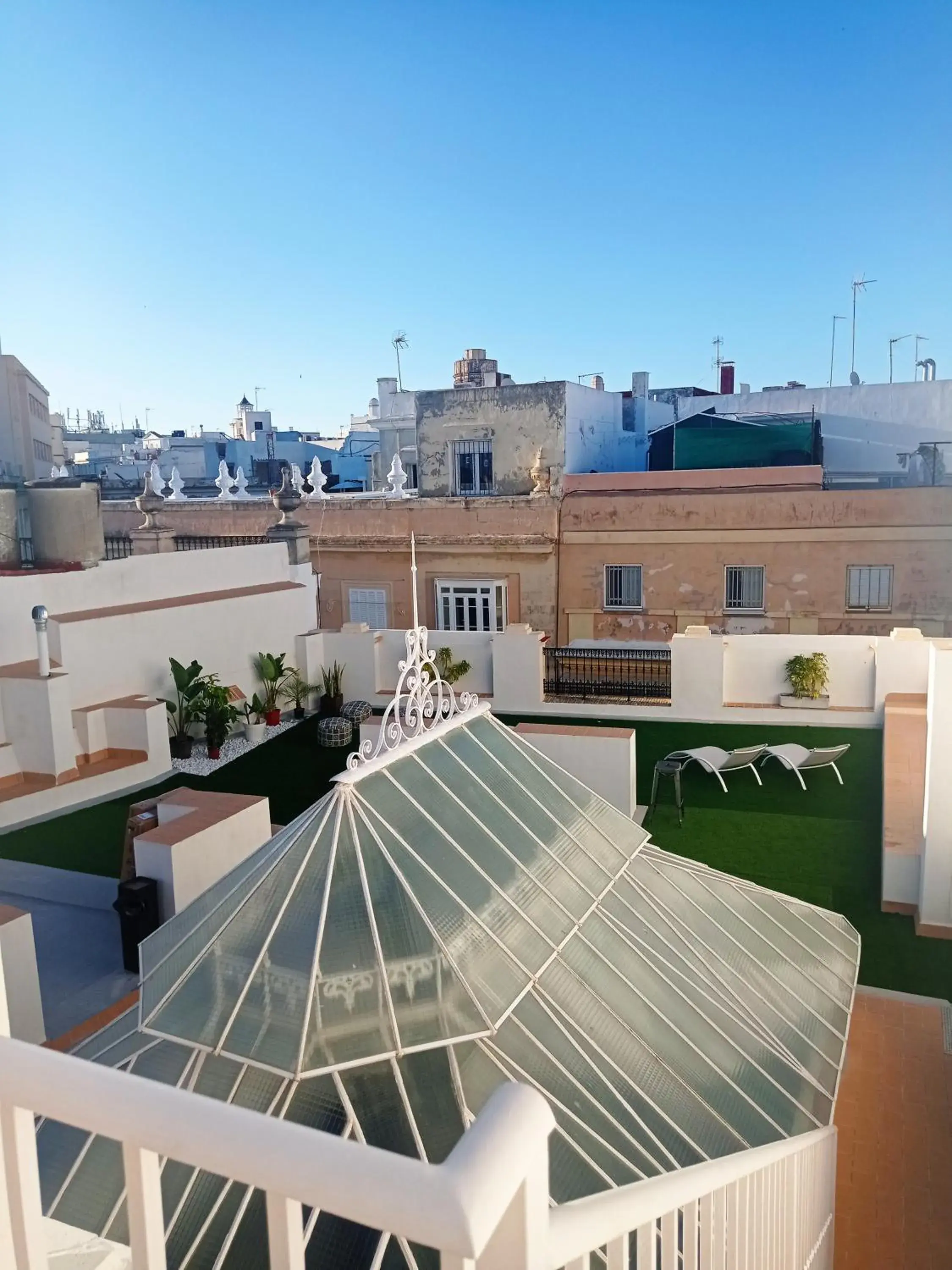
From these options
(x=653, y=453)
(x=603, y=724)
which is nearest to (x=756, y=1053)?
(x=603, y=724)

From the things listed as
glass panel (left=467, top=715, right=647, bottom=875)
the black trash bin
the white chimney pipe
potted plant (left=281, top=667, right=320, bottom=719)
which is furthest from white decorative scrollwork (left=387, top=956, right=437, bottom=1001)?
potted plant (left=281, top=667, right=320, bottom=719)

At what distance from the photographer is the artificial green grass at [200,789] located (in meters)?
10.8

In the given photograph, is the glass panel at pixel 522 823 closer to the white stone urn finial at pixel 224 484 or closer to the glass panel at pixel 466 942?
the glass panel at pixel 466 942

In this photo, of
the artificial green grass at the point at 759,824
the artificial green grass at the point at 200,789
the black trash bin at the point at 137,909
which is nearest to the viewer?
the black trash bin at the point at 137,909

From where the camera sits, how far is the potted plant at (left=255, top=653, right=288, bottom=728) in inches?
656

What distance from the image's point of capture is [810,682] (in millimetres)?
15492

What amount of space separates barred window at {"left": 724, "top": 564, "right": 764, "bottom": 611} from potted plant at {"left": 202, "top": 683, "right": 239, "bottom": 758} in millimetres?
11757

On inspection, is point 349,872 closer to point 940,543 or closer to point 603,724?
point 603,724

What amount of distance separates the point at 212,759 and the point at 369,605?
10127 millimetres

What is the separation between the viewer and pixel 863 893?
9344 mm

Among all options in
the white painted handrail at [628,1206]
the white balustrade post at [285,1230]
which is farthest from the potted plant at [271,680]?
the white balustrade post at [285,1230]

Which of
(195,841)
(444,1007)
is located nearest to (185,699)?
(195,841)

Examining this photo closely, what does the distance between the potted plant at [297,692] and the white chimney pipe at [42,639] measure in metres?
4.89

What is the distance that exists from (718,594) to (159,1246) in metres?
21.5
